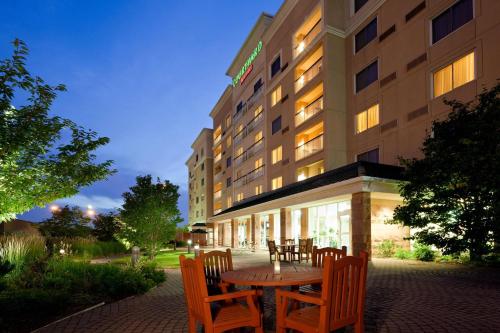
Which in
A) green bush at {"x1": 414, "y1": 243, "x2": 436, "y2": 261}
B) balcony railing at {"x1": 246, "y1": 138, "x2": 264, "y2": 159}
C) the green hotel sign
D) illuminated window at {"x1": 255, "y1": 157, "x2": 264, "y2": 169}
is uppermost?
the green hotel sign

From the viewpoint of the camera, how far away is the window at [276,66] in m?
31.0

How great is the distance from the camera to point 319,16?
25703 mm

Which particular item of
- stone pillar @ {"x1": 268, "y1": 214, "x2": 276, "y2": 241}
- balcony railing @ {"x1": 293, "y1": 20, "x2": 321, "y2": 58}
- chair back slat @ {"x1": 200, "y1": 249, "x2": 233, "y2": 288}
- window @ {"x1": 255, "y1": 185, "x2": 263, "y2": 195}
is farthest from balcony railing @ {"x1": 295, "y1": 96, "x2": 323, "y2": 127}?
chair back slat @ {"x1": 200, "y1": 249, "x2": 233, "y2": 288}

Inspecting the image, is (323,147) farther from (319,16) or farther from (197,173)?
(197,173)

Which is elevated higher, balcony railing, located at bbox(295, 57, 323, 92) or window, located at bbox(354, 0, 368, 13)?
window, located at bbox(354, 0, 368, 13)

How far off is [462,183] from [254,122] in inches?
1028

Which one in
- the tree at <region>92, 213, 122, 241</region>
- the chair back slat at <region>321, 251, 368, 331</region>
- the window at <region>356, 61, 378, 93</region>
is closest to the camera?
the chair back slat at <region>321, 251, 368, 331</region>

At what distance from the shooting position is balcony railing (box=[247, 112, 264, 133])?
34.7m

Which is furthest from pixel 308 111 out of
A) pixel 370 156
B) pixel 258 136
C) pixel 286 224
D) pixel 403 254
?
pixel 403 254

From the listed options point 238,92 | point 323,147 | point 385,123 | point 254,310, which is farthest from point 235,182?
point 254,310

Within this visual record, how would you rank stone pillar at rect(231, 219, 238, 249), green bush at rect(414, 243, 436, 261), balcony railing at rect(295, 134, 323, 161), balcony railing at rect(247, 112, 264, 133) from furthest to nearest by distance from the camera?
stone pillar at rect(231, 219, 238, 249)
balcony railing at rect(247, 112, 264, 133)
balcony railing at rect(295, 134, 323, 161)
green bush at rect(414, 243, 436, 261)

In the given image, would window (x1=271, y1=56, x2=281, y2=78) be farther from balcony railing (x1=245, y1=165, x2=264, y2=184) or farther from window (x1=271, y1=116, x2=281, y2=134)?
balcony railing (x1=245, y1=165, x2=264, y2=184)

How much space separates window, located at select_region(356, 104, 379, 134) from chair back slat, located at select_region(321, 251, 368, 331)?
18614mm

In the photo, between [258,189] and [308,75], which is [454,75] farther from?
[258,189]
